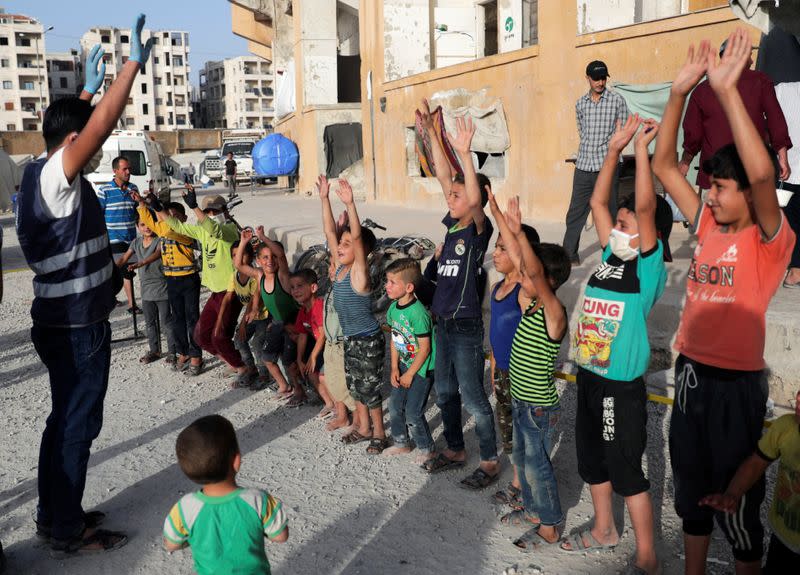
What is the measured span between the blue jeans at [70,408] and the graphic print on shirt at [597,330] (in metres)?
2.34

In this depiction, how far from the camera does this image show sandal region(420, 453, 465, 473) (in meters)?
4.51

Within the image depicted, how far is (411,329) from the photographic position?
179 inches

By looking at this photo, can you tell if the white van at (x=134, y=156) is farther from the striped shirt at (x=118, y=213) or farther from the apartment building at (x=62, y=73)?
the apartment building at (x=62, y=73)

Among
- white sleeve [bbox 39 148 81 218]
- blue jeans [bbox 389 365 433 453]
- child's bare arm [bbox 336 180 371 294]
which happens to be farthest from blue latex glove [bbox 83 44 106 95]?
blue jeans [bbox 389 365 433 453]

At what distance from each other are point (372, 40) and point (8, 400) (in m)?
14.8

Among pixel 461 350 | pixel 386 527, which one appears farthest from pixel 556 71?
pixel 386 527

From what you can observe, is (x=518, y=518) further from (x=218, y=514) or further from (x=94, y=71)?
(x=94, y=71)

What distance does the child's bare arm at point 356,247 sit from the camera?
4590 millimetres

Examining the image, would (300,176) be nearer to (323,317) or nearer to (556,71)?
(556,71)

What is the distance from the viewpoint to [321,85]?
83.5ft

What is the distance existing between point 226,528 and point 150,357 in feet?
17.0

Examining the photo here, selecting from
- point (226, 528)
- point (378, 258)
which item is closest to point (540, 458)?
point (226, 528)

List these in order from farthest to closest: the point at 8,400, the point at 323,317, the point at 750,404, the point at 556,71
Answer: the point at 556,71, the point at 8,400, the point at 323,317, the point at 750,404

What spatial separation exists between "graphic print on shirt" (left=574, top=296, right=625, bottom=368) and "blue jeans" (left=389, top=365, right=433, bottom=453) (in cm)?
143
